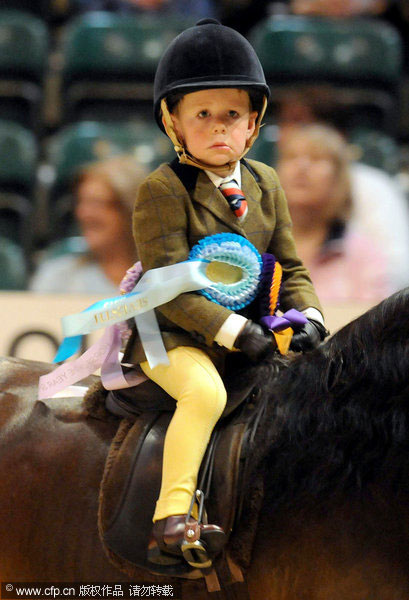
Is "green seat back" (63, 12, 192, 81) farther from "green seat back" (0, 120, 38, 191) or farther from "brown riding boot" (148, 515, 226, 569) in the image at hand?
"brown riding boot" (148, 515, 226, 569)

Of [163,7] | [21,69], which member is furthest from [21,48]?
[163,7]

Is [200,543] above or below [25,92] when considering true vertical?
below

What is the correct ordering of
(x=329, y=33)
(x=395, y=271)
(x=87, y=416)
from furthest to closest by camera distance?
(x=329, y=33) → (x=395, y=271) → (x=87, y=416)

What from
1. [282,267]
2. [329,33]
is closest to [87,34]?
[329,33]

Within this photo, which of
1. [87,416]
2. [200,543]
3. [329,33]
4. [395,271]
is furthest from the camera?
[329,33]

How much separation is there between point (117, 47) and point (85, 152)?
75 centimetres

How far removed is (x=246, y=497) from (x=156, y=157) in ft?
7.85

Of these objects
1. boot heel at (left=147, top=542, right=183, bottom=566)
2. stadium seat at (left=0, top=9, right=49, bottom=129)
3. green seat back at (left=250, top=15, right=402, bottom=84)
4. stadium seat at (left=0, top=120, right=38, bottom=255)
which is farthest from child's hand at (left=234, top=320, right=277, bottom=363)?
stadium seat at (left=0, top=9, right=49, bottom=129)

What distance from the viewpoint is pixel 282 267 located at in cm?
158

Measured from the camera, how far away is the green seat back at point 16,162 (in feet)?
12.2

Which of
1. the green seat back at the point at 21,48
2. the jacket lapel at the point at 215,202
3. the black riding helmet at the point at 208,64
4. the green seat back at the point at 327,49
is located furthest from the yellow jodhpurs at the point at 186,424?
the green seat back at the point at 21,48

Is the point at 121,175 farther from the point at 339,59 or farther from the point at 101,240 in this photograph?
the point at 339,59

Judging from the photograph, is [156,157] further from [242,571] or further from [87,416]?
[242,571]

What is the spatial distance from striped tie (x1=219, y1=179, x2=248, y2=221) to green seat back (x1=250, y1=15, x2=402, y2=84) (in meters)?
2.50
